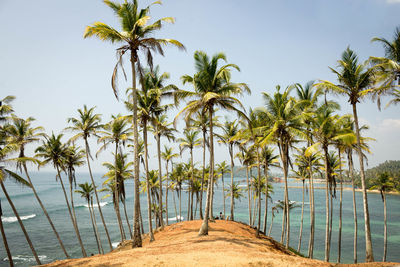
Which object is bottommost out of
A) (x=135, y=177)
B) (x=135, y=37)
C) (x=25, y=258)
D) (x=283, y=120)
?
(x=25, y=258)

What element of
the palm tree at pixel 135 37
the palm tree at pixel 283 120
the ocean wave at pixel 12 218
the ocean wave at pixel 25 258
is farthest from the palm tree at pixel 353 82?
the ocean wave at pixel 12 218

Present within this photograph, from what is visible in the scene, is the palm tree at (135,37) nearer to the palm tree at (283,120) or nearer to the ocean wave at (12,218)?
the palm tree at (283,120)

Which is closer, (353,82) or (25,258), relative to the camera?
(353,82)

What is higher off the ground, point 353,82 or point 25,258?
point 353,82

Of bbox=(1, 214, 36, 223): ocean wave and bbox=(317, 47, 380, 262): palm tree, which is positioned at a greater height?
bbox=(317, 47, 380, 262): palm tree

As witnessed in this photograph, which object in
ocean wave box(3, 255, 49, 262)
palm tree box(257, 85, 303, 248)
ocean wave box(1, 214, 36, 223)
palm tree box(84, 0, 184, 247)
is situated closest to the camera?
palm tree box(84, 0, 184, 247)

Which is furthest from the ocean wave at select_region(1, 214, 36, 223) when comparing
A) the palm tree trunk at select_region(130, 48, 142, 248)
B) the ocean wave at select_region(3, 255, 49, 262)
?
the palm tree trunk at select_region(130, 48, 142, 248)

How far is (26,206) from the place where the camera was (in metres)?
73.2

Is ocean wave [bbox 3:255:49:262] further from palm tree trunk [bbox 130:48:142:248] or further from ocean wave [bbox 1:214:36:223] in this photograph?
ocean wave [bbox 1:214:36:223]

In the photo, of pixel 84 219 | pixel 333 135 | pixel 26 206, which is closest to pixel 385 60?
pixel 333 135

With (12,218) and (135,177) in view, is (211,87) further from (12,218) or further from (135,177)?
(12,218)

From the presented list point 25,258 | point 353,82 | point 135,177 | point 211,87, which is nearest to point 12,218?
point 25,258

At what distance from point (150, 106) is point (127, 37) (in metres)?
6.01

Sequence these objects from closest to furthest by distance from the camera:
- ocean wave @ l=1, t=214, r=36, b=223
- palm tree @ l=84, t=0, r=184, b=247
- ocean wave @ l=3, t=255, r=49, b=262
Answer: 1. palm tree @ l=84, t=0, r=184, b=247
2. ocean wave @ l=3, t=255, r=49, b=262
3. ocean wave @ l=1, t=214, r=36, b=223
